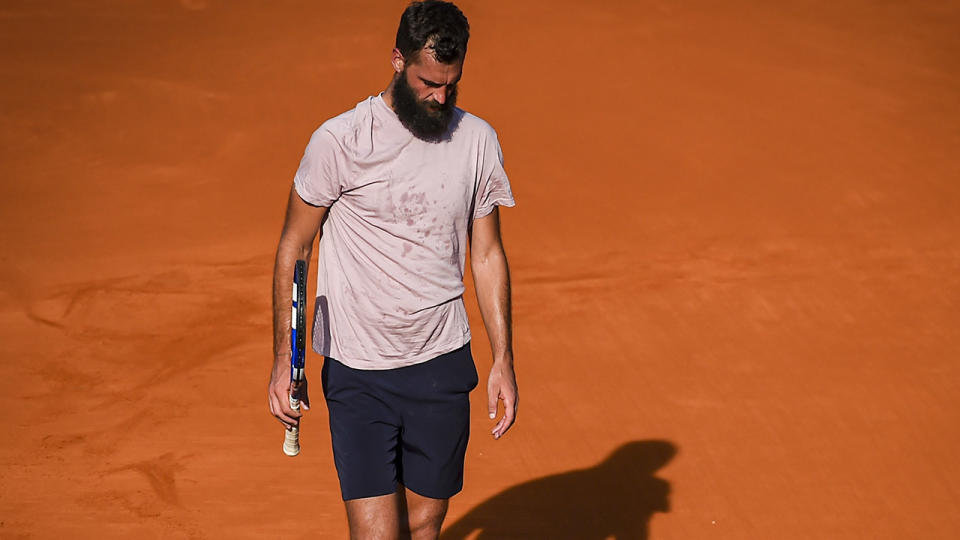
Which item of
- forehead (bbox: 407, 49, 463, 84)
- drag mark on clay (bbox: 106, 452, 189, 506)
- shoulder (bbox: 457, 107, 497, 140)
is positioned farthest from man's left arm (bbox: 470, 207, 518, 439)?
drag mark on clay (bbox: 106, 452, 189, 506)

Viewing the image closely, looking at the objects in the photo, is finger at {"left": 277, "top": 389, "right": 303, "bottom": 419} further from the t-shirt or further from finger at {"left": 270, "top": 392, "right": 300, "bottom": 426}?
the t-shirt

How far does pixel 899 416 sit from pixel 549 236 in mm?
3236

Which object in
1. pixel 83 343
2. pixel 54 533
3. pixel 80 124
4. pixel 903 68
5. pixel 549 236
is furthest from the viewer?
pixel 903 68

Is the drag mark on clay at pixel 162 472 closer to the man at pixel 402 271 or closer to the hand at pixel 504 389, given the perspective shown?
the man at pixel 402 271

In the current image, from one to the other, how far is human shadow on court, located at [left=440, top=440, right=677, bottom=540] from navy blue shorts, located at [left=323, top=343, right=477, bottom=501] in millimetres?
1778

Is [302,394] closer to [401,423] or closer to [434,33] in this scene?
[401,423]

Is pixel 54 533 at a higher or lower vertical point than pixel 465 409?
lower

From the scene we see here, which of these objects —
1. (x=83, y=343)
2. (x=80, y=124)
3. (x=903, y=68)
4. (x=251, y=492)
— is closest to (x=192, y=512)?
(x=251, y=492)

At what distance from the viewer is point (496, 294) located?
4.14 m

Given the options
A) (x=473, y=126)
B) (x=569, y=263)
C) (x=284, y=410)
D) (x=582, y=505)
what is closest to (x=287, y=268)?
(x=284, y=410)

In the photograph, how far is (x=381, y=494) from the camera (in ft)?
12.9

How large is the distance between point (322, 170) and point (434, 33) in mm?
569

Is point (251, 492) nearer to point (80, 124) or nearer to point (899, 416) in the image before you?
point (899, 416)

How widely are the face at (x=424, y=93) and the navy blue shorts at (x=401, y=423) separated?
A: 2.68 ft
